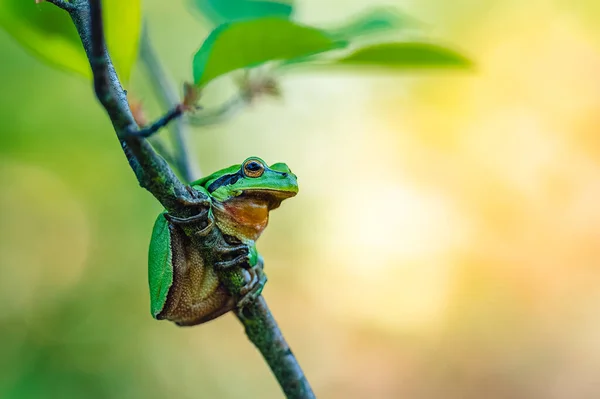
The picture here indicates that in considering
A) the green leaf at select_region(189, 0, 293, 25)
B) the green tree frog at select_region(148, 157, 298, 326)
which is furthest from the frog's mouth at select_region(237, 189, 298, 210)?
the green leaf at select_region(189, 0, 293, 25)

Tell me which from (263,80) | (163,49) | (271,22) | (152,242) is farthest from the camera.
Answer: (163,49)

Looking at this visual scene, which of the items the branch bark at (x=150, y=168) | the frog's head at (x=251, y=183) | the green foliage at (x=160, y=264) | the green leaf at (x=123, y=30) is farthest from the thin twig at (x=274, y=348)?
the green leaf at (x=123, y=30)

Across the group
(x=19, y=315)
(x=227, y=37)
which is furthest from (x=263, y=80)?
(x=19, y=315)

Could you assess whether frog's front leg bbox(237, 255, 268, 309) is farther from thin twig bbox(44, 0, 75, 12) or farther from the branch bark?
thin twig bbox(44, 0, 75, 12)

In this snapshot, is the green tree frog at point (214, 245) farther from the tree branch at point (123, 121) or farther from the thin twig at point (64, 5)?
the thin twig at point (64, 5)

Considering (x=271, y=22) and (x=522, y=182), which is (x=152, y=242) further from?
(x=522, y=182)
